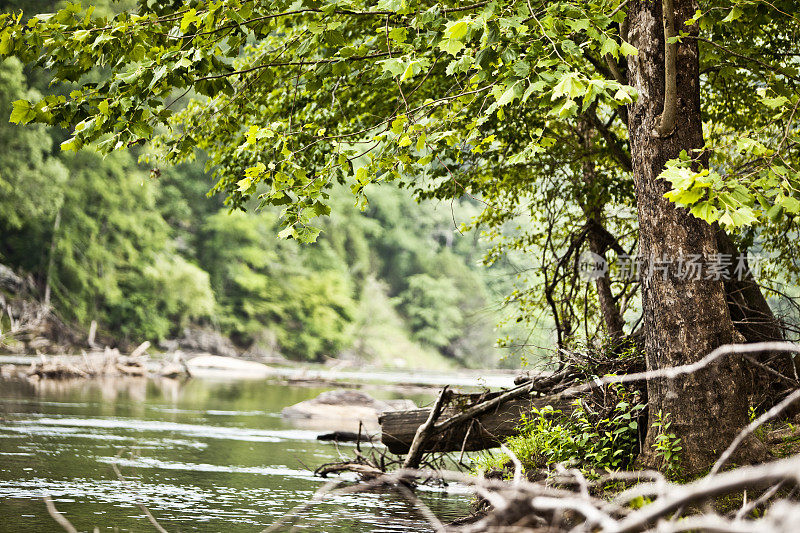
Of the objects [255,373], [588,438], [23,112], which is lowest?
[255,373]

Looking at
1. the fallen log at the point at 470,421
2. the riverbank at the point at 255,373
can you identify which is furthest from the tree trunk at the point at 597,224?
the riverbank at the point at 255,373

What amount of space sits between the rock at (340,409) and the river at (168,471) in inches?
32.2

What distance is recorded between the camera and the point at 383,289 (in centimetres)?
8475

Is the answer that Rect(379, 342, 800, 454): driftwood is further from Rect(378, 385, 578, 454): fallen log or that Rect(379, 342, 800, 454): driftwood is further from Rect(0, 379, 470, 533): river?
Rect(0, 379, 470, 533): river

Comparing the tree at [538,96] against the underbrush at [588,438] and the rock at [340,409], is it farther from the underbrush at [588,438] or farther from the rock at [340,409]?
the rock at [340,409]

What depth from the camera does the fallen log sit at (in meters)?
9.70

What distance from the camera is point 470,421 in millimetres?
10008

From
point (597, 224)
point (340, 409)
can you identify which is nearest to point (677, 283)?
point (597, 224)

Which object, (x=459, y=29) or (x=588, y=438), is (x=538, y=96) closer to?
(x=459, y=29)

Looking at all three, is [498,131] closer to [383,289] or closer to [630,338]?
[630,338]

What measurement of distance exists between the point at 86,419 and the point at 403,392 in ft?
54.8

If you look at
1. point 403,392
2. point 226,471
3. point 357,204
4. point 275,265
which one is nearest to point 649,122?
point 357,204

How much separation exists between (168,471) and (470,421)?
14.7ft

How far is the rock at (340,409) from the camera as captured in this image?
21312 mm
